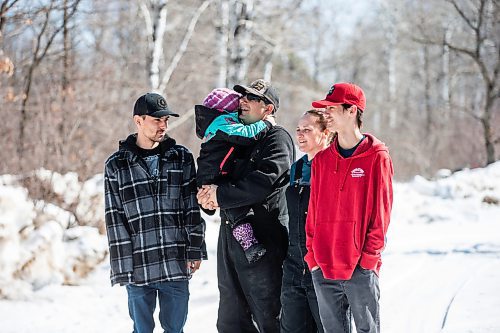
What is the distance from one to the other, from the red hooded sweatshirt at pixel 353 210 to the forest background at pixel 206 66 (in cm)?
487

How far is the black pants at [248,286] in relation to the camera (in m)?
3.83

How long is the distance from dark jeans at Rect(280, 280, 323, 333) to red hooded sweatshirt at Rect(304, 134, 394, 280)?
389 millimetres

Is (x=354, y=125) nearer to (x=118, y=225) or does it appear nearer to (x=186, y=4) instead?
(x=118, y=225)

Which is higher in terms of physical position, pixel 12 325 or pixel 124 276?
pixel 124 276

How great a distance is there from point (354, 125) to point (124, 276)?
175 cm

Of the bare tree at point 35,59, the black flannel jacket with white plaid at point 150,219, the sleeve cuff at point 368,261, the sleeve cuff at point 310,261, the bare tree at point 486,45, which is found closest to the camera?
the sleeve cuff at point 368,261

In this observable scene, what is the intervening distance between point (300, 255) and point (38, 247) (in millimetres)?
3816

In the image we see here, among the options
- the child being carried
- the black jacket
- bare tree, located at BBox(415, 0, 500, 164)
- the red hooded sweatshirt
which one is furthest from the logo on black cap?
bare tree, located at BBox(415, 0, 500, 164)

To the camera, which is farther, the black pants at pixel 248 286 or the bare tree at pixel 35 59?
the bare tree at pixel 35 59

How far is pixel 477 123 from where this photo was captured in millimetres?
23406

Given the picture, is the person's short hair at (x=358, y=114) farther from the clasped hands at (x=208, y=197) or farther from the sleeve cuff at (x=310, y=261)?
the clasped hands at (x=208, y=197)

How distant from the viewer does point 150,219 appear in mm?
3926

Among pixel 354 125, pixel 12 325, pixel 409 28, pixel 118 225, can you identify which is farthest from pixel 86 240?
pixel 409 28

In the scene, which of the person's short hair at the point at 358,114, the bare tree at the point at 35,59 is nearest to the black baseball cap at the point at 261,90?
the person's short hair at the point at 358,114
